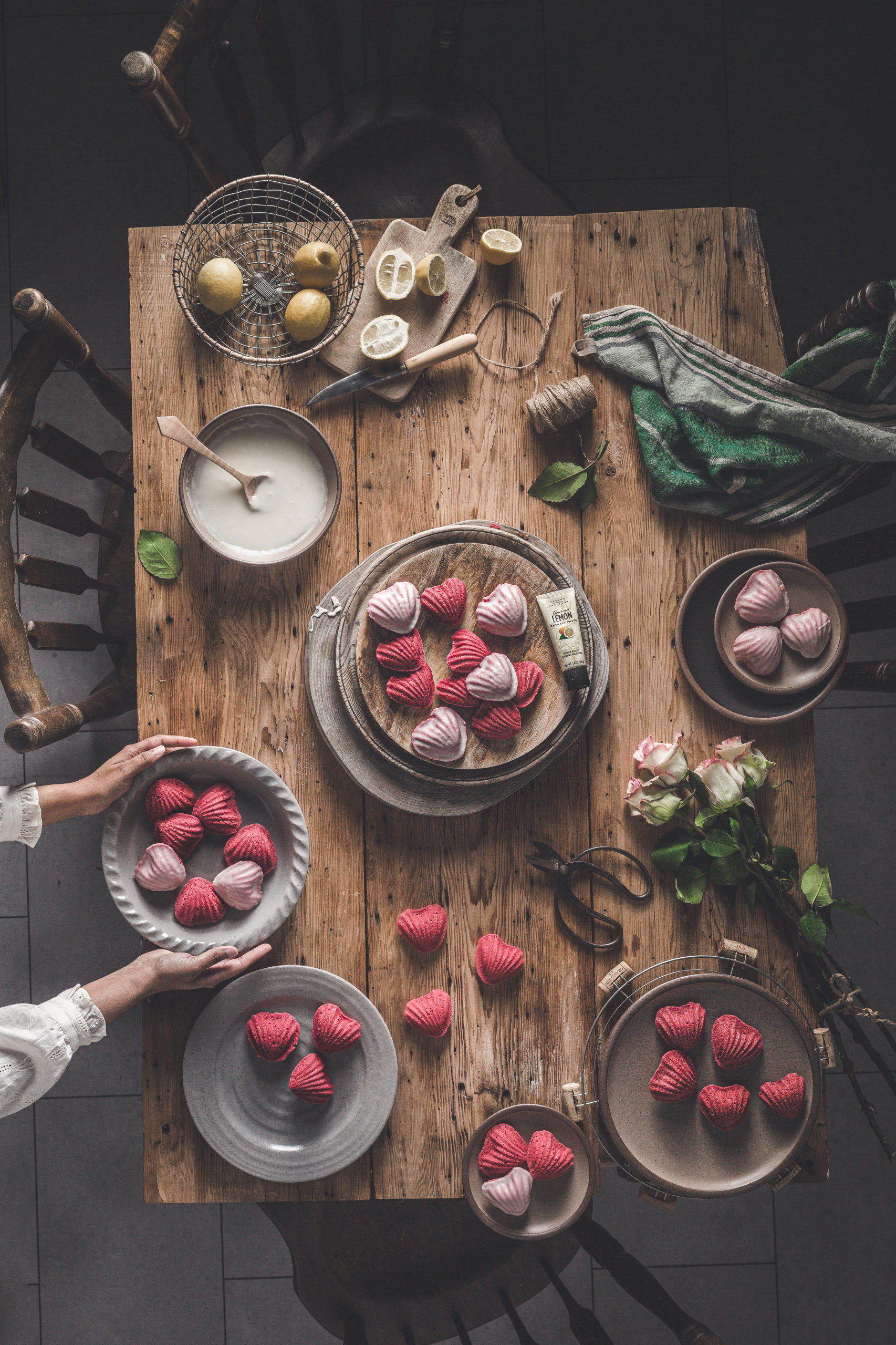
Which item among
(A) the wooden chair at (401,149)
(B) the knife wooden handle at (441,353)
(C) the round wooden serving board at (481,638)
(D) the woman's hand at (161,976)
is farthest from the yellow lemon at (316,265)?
(D) the woman's hand at (161,976)

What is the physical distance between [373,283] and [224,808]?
1144mm

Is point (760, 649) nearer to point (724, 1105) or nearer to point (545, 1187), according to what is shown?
point (724, 1105)

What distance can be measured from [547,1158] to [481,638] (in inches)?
40.6

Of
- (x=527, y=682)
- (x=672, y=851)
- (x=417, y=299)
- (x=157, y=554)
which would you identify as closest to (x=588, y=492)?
(x=527, y=682)

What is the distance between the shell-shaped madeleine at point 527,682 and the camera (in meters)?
1.66

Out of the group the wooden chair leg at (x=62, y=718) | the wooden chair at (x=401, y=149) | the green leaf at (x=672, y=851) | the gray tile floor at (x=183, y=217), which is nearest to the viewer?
the wooden chair leg at (x=62, y=718)

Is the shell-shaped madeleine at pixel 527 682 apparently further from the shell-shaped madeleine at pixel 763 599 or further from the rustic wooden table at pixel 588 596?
the shell-shaped madeleine at pixel 763 599

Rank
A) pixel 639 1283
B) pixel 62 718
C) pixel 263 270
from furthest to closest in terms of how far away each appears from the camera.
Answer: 1. pixel 639 1283
2. pixel 263 270
3. pixel 62 718

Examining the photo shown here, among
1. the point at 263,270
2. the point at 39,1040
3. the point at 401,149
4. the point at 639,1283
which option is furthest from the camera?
the point at 401,149

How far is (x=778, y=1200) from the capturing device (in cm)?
Answer: 250

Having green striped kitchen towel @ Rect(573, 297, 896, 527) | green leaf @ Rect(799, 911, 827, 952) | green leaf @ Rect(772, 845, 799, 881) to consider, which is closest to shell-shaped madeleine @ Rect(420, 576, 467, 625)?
green striped kitchen towel @ Rect(573, 297, 896, 527)

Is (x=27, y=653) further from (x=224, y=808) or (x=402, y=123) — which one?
(x=402, y=123)

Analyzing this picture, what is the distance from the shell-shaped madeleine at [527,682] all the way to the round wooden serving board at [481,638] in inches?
1.2

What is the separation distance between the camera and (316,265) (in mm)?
1653
